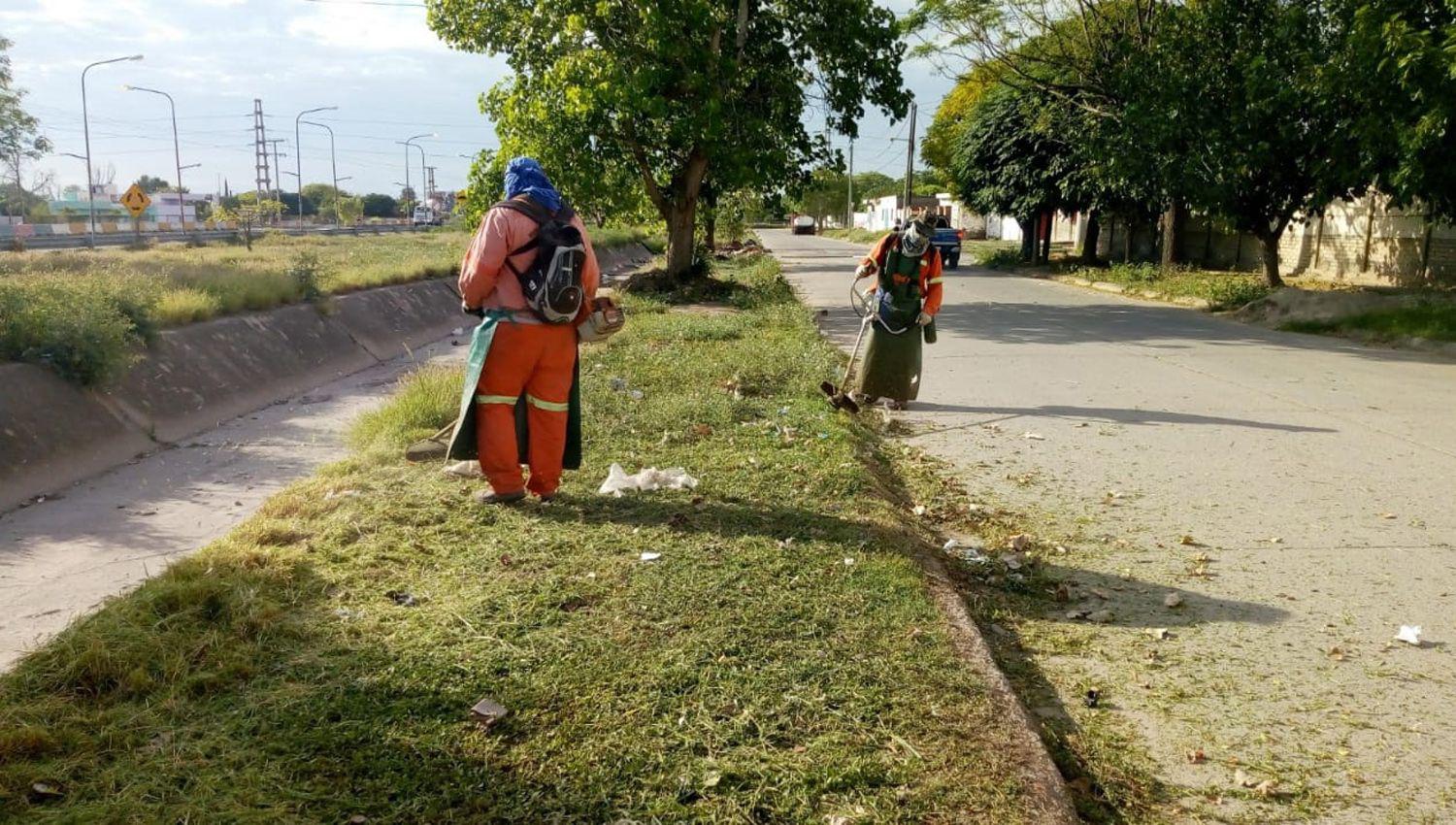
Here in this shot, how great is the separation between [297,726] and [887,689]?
1859 millimetres

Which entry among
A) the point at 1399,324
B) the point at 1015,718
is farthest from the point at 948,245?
the point at 1015,718

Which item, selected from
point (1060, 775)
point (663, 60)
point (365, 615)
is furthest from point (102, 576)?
point (663, 60)

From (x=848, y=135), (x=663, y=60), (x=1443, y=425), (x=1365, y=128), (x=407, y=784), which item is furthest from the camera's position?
(x=848, y=135)

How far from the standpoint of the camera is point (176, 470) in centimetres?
742

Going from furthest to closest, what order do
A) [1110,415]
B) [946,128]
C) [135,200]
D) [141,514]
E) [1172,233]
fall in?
[946,128] → [135,200] → [1172,233] → [1110,415] → [141,514]

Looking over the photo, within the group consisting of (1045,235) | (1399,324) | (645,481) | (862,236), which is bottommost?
(645,481)

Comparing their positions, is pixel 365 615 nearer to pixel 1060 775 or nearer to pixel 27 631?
pixel 27 631

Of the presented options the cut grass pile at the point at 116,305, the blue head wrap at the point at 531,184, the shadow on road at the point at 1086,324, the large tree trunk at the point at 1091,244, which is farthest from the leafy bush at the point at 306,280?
the large tree trunk at the point at 1091,244

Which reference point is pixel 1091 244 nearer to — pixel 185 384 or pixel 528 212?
pixel 185 384

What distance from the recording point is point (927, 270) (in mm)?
8648

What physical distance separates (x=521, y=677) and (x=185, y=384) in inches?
276

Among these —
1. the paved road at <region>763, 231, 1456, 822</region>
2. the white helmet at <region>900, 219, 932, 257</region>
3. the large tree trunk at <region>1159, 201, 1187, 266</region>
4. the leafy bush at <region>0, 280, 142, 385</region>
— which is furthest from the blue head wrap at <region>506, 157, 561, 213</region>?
the large tree trunk at <region>1159, 201, 1187, 266</region>

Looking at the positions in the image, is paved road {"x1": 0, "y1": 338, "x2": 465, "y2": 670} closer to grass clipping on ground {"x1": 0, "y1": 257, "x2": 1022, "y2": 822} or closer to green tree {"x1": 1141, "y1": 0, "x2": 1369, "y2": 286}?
grass clipping on ground {"x1": 0, "y1": 257, "x2": 1022, "y2": 822}

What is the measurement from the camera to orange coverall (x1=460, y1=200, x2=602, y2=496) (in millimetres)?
5340
